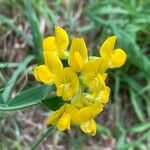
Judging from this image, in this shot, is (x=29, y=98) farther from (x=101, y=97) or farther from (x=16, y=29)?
(x=16, y=29)

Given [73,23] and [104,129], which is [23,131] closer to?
[104,129]

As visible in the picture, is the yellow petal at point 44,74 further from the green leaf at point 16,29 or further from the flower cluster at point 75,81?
the green leaf at point 16,29

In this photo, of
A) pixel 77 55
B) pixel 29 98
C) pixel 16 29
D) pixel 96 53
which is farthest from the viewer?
pixel 96 53

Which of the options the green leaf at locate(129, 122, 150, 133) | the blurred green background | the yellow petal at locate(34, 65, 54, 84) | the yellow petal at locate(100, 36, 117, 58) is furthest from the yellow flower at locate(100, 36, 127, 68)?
the green leaf at locate(129, 122, 150, 133)

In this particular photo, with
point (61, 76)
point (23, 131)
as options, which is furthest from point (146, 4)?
point (61, 76)

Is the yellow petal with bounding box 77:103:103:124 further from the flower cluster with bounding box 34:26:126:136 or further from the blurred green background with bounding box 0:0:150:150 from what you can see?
the blurred green background with bounding box 0:0:150:150

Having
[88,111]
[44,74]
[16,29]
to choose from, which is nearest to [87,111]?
[88,111]
